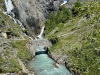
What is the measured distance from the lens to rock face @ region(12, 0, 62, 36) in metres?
62.9

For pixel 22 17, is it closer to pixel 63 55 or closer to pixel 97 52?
pixel 63 55

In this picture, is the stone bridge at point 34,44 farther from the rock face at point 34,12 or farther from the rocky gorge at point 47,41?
the rock face at point 34,12

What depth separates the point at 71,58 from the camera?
25250mm

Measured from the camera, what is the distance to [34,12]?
7044cm

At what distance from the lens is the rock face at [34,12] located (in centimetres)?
6288

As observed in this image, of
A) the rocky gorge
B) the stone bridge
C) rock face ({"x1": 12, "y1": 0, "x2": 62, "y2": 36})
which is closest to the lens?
the rocky gorge

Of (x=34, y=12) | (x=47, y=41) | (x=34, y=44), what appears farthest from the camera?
(x=34, y=12)

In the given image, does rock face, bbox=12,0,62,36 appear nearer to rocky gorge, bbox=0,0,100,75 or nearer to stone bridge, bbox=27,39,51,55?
rocky gorge, bbox=0,0,100,75

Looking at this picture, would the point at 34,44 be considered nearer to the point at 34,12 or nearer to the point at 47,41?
the point at 47,41

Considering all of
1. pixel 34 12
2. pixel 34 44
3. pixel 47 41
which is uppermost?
pixel 34 12

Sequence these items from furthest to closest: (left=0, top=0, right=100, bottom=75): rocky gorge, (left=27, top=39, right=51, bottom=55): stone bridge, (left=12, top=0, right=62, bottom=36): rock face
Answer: (left=12, top=0, right=62, bottom=36): rock face
(left=27, top=39, right=51, bottom=55): stone bridge
(left=0, top=0, right=100, bottom=75): rocky gorge

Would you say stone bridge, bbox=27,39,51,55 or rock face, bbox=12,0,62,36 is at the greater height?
rock face, bbox=12,0,62,36

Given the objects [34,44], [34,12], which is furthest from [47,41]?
[34,12]

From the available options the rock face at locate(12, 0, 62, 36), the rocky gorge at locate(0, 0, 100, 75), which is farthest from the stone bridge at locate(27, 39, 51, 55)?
the rock face at locate(12, 0, 62, 36)
